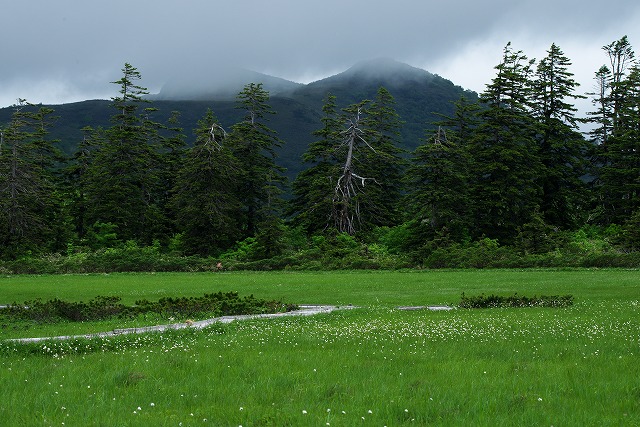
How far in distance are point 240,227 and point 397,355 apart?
58.0 m

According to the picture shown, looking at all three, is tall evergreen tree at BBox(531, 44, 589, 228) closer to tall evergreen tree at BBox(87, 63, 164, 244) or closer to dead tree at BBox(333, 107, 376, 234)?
dead tree at BBox(333, 107, 376, 234)

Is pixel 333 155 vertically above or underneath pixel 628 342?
above

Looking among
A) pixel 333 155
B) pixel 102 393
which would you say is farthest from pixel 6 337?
pixel 333 155

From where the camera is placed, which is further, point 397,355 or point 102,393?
point 397,355

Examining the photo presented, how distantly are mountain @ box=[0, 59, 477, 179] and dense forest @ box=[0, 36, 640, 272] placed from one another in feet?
181

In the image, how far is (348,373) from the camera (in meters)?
9.19

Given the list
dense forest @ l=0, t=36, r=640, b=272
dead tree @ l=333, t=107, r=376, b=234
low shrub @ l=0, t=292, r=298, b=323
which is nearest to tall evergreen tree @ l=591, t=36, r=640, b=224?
dense forest @ l=0, t=36, r=640, b=272

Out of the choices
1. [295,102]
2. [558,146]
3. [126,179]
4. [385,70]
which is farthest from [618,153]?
[385,70]

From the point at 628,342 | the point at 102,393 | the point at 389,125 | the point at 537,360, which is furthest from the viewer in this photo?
the point at 389,125

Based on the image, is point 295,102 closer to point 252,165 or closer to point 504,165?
point 252,165

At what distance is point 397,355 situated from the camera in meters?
10.7

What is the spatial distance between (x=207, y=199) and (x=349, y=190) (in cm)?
1594

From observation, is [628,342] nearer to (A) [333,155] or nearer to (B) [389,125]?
(A) [333,155]

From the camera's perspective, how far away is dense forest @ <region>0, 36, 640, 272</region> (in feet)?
167
